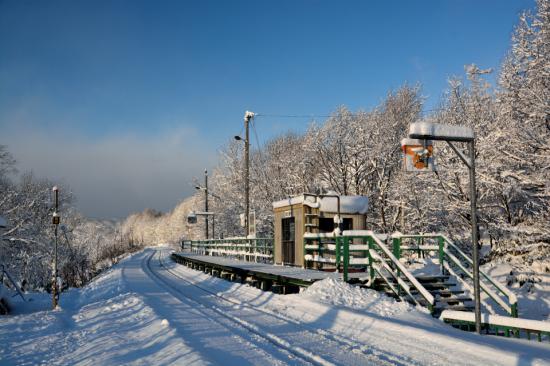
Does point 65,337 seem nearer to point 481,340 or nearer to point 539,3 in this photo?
point 481,340

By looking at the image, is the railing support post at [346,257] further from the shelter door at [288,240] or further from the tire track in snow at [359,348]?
the shelter door at [288,240]

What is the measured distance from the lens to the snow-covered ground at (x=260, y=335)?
6.45 m

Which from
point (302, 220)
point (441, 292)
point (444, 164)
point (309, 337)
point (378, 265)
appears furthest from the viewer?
point (444, 164)

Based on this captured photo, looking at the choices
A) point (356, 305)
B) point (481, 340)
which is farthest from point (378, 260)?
point (481, 340)

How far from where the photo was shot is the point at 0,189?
110ft

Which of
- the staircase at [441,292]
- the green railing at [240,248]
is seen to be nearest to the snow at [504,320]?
the staircase at [441,292]

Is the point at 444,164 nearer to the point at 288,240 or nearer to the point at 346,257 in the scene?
the point at 288,240

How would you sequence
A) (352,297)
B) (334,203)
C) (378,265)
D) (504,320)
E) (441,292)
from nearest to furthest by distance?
(504,320), (352,297), (441,292), (378,265), (334,203)

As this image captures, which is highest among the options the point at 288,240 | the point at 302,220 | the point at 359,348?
the point at 302,220

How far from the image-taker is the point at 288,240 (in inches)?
680

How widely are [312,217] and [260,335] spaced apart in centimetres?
837

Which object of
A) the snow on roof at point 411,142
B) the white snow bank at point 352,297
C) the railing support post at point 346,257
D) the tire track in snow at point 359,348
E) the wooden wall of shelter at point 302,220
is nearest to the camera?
the tire track in snow at point 359,348

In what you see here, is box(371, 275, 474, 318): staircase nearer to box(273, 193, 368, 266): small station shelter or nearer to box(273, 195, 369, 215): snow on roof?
box(273, 193, 368, 266): small station shelter

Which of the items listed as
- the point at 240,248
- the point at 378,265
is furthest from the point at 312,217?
the point at 240,248
